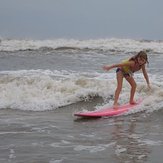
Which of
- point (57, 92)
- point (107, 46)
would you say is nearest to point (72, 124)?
point (57, 92)

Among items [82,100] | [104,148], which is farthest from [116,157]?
[82,100]

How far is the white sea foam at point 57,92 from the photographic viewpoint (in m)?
10.2

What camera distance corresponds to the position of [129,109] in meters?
9.05

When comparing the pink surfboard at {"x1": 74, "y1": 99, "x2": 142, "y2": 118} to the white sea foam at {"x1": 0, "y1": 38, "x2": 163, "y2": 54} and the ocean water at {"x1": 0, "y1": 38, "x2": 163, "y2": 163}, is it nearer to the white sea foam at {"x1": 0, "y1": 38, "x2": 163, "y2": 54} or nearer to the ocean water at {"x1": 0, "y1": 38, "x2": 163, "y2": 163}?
the ocean water at {"x1": 0, "y1": 38, "x2": 163, "y2": 163}

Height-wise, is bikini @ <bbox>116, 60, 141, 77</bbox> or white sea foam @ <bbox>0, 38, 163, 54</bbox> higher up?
bikini @ <bbox>116, 60, 141, 77</bbox>

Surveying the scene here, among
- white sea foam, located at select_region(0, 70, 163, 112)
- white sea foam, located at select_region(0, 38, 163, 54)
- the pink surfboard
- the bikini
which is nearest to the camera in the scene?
the pink surfboard

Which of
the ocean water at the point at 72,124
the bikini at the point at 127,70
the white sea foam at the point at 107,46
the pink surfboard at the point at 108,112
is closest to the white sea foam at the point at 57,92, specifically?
the ocean water at the point at 72,124

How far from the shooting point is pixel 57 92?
11336mm

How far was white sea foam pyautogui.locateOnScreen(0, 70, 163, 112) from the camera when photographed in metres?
10.2

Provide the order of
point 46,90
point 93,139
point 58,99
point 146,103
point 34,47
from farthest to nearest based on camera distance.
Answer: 1. point 34,47
2. point 46,90
3. point 58,99
4. point 146,103
5. point 93,139

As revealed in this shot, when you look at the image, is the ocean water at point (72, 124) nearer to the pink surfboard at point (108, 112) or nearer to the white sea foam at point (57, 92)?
the white sea foam at point (57, 92)

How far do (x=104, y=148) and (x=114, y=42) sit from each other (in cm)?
3118

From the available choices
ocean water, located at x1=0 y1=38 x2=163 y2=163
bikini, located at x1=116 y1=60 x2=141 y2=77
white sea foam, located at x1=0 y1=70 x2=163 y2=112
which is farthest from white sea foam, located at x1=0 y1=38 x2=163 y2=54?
bikini, located at x1=116 y1=60 x2=141 y2=77

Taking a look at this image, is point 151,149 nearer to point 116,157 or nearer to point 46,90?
point 116,157
